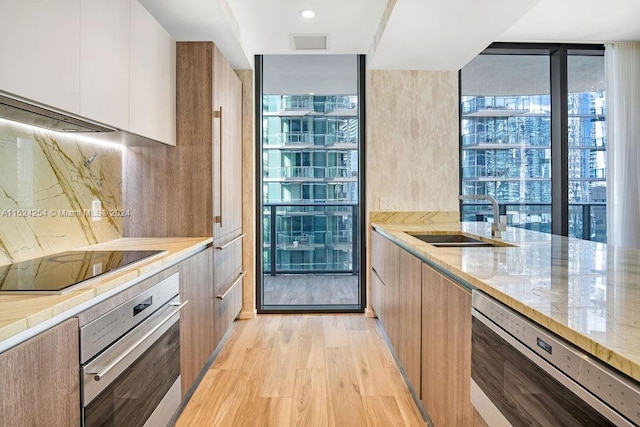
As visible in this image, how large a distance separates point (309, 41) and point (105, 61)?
207cm

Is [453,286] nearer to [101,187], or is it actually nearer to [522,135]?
[101,187]

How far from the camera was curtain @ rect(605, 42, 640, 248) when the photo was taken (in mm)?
3674

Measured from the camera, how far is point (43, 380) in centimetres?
100

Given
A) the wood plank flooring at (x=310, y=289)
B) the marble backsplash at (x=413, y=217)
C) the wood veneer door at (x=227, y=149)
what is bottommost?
the wood plank flooring at (x=310, y=289)

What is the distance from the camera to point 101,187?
239cm

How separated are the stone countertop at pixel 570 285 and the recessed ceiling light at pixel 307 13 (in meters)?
1.90

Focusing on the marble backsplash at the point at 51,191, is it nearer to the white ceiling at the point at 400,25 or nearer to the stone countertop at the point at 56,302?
the stone countertop at the point at 56,302

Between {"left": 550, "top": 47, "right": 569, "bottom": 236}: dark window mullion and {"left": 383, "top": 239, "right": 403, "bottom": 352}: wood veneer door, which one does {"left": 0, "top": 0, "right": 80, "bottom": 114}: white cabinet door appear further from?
{"left": 550, "top": 47, "right": 569, "bottom": 236}: dark window mullion

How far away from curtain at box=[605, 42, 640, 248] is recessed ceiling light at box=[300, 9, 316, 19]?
2.76 metres

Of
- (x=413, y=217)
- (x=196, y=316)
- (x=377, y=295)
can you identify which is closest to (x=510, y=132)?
(x=413, y=217)

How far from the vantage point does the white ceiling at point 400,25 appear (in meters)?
2.46

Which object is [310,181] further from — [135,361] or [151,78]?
[135,361]

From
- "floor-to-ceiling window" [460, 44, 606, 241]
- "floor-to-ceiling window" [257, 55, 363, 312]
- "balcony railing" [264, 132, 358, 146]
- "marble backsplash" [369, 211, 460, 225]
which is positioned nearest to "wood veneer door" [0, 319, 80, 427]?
"floor-to-ceiling window" [257, 55, 363, 312]

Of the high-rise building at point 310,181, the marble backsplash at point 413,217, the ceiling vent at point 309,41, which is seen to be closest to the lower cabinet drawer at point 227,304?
the high-rise building at point 310,181
